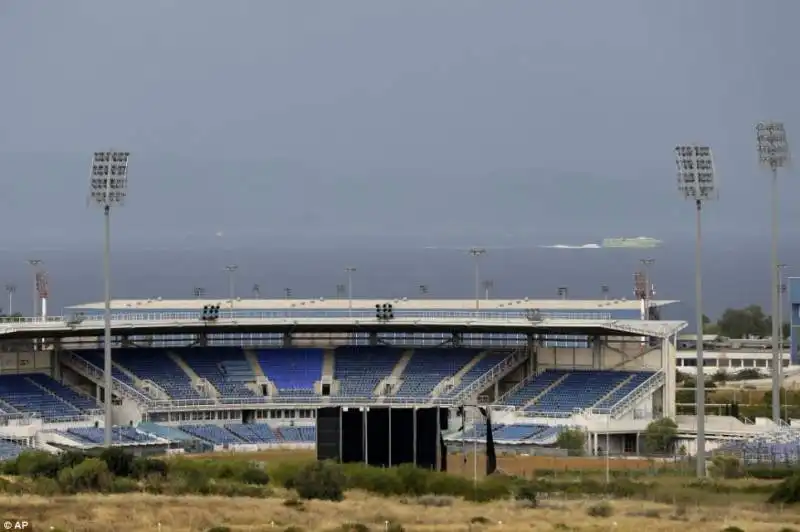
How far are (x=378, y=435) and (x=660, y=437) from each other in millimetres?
19595

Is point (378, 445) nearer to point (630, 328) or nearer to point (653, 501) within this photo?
point (653, 501)

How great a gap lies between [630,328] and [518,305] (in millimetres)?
10013

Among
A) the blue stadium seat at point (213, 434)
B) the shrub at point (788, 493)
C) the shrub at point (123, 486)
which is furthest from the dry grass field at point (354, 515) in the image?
the blue stadium seat at point (213, 434)

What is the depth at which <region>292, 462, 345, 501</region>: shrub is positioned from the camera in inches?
1858

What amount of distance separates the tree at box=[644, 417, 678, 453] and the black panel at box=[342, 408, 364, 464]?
63.9 ft

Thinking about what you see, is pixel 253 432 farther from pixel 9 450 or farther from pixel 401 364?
pixel 9 450

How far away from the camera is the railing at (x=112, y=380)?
75625mm

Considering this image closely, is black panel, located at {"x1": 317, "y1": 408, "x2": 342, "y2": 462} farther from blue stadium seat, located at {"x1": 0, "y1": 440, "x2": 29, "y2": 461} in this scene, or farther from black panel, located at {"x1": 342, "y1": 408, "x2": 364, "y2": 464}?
blue stadium seat, located at {"x1": 0, "y1": 440, "x2": 29, "y2": 461}

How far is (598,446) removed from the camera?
71375mm

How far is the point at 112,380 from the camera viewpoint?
251 feet

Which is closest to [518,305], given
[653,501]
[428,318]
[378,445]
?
[428,318]

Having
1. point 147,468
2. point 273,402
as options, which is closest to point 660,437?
point 273,402

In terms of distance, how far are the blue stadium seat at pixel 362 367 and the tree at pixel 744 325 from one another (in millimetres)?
55587

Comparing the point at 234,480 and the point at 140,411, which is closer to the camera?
the point at 234,480
